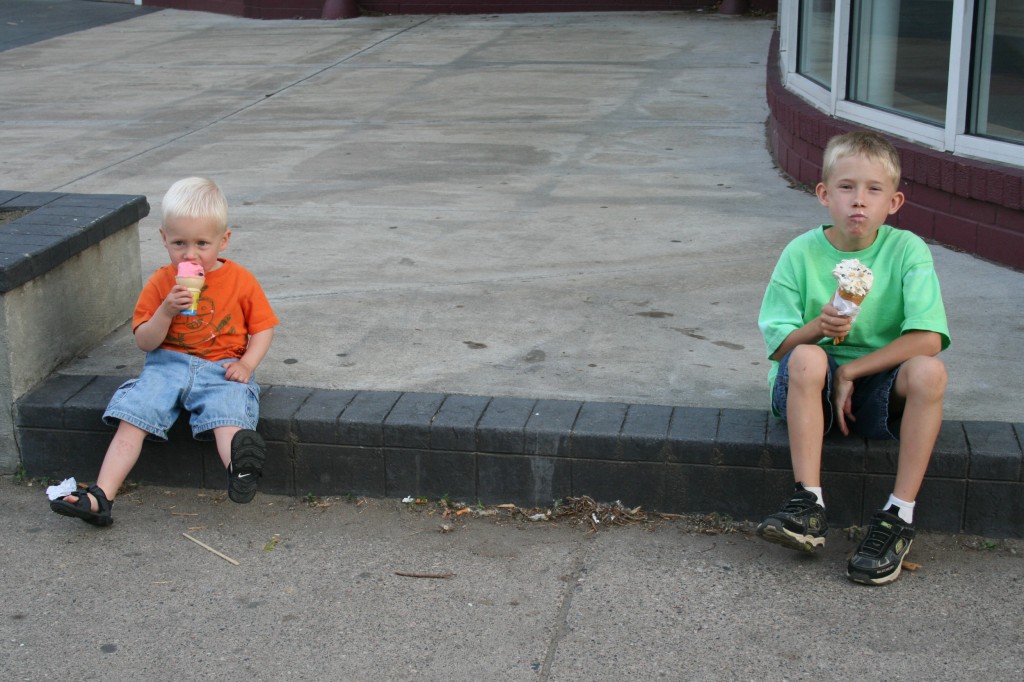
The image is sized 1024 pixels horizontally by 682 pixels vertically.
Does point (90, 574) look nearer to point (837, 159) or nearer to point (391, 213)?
point (837, 159)

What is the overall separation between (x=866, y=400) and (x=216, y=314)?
192 centimetres

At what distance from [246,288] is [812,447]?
1.75m

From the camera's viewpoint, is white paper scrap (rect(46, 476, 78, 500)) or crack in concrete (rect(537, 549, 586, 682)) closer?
crack in concrete (rect(537, 549, 586, 682))

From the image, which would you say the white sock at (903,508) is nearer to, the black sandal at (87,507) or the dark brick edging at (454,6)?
the black sandal at (87,507)

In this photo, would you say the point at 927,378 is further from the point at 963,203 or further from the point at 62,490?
the point at 963,203

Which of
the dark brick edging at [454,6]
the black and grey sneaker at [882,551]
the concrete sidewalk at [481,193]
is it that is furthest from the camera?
the dark brick edging at [454,6]

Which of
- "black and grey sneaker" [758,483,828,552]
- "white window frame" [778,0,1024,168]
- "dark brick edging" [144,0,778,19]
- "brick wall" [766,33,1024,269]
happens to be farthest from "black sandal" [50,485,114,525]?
"dark brick edging" [144,0,778,19]

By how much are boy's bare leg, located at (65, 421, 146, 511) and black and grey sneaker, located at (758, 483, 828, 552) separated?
1.80m

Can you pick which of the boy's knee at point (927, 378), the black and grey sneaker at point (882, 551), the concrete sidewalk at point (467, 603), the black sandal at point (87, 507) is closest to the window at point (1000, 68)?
the boy's knee at point (927, 378)

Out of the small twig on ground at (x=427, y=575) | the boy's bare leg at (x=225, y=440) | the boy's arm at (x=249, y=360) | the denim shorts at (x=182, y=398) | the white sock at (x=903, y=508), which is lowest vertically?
the small twig on ground at (x=427, y=575)

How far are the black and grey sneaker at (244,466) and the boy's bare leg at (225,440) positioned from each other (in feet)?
0.19

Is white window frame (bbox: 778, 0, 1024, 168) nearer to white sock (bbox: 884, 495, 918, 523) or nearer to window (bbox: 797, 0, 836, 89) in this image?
window (bbox: 797, 0, 836, 89)

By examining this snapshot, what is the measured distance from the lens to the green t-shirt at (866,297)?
11.2 feet

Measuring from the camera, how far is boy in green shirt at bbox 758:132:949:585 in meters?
3.23
